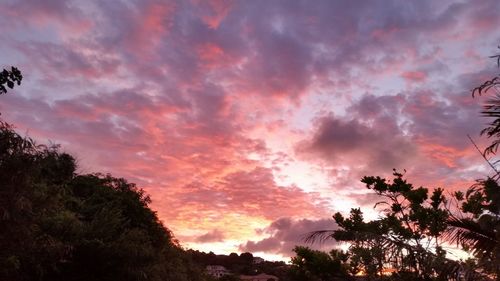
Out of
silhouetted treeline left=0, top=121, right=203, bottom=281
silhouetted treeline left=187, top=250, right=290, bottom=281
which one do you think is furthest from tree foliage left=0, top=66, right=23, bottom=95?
silhouetted treeline left=187, top=250, right=290, bottom=281

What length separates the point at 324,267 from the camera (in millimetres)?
16031

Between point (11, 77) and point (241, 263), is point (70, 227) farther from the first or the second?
point (241, 263)

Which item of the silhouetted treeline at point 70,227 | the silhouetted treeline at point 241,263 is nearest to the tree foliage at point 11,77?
the silhouetted treeline at point 70,227

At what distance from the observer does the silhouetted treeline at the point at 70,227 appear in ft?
42.0

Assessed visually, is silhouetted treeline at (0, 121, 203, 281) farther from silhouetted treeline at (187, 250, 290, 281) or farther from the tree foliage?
silhouetted treeline at (187, 250, 290, 281)

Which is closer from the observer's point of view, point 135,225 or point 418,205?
point 418,205

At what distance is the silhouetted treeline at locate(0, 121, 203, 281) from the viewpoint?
42.0 ft

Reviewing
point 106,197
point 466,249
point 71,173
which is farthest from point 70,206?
point 466,249

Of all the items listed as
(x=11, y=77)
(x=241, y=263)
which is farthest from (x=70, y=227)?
(x=241, y=263)

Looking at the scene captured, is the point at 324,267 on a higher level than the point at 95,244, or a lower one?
lower

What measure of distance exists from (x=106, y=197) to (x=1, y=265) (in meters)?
22.5

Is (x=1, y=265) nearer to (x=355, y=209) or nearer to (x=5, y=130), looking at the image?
(x=5, y=130)

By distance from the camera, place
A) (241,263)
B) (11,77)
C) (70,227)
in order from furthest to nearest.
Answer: (241,263) < (70,227) < (11,77)

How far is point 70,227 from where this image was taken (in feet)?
84.4
